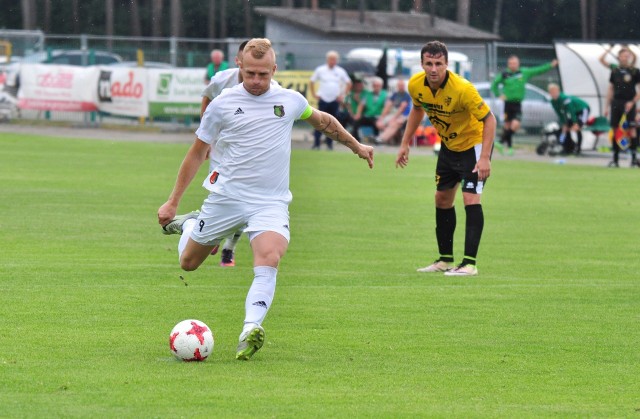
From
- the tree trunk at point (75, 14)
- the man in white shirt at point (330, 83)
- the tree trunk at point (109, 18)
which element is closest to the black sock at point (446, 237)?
the man in white shirt at point (330, 83)

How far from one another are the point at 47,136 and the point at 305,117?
26.6m

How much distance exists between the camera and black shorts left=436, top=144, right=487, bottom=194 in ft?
40.3

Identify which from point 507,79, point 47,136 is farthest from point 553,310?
point 47,136

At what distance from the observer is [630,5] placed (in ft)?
259

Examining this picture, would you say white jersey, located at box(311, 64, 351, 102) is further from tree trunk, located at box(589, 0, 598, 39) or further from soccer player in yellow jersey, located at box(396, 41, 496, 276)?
tree trunk, located at box(589, 0, 598, 39)

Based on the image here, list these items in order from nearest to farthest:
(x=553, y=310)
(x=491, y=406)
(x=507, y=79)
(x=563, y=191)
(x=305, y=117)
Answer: (x=491, y=406)
(x=305, y=117)
(x=553, y=310)
(x=563, y=191)
(x=507, y=79)

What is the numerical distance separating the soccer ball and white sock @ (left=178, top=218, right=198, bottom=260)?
3.57 ft

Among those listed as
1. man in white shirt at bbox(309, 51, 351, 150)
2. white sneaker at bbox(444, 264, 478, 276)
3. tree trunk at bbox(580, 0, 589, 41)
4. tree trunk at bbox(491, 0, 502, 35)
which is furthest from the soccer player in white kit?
tree trunk at bbox(491, 0, 502, 35)

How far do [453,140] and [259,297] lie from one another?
4897 mm

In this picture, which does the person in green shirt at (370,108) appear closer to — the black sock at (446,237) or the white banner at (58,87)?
the white banner at (58,87)

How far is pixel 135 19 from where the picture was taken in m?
83.1

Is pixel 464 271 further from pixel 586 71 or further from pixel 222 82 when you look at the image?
pixel 586 71

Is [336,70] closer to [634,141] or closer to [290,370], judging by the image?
[634,141]

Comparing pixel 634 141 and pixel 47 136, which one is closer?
pixel 634 141
